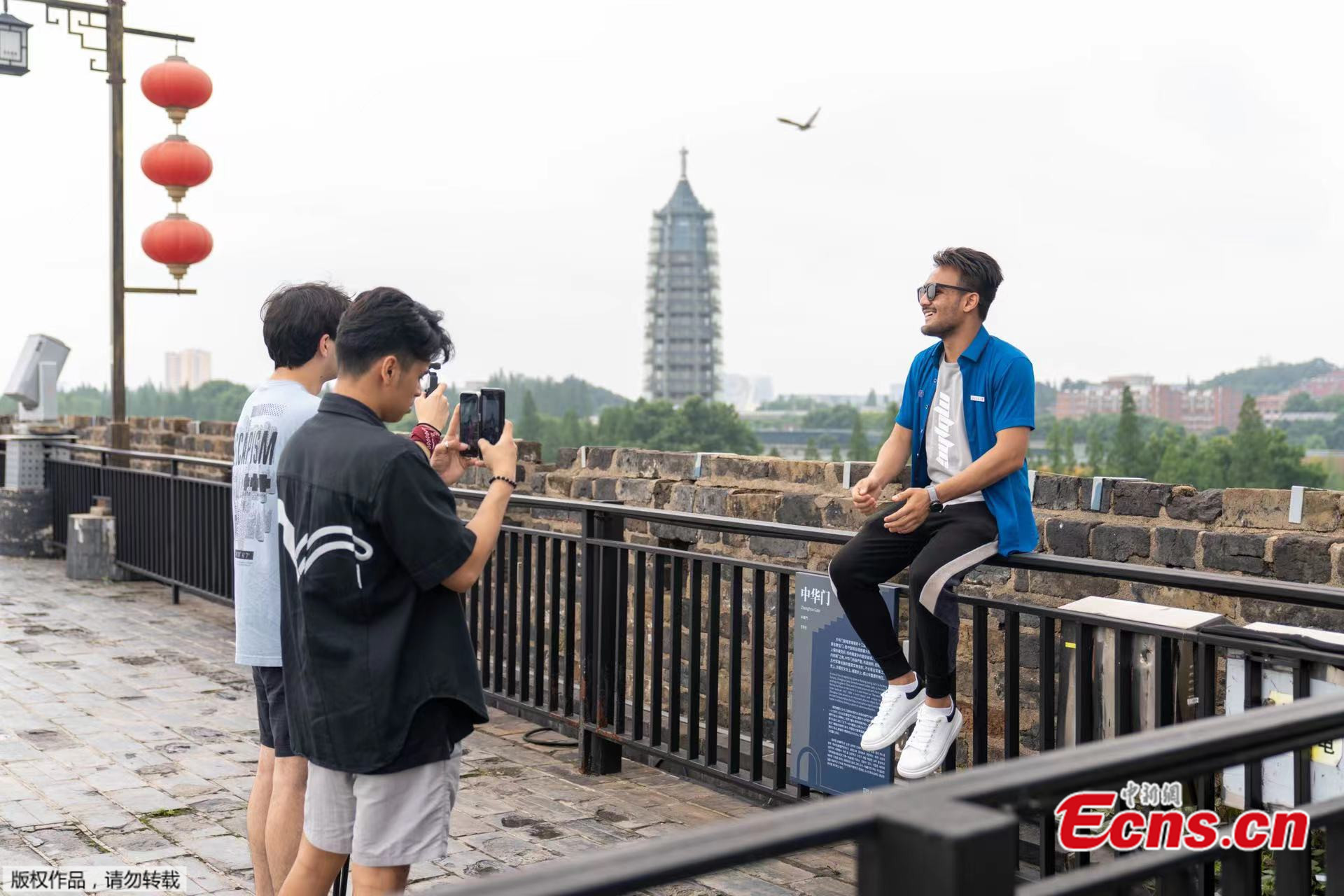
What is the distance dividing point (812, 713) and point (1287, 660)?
1.68m

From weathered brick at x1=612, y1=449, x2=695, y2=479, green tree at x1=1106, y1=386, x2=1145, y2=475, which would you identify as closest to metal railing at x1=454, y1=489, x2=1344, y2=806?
weathered brick at x1=612, y1=449, x2=695, y2=479

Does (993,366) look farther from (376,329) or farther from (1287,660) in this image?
(376,329)

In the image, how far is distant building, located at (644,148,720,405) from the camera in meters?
182

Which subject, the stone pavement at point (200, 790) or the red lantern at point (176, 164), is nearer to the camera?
the stone pavement at point (200, 790)

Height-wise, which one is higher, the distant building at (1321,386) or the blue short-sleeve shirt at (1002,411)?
the distant building at (1321,386)

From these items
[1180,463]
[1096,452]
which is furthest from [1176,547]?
[1096,452]

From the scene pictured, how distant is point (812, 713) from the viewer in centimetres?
446

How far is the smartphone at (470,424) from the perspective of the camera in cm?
307

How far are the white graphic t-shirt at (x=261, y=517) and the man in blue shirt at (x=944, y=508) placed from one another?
1699 mm

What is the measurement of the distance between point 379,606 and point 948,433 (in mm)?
2075

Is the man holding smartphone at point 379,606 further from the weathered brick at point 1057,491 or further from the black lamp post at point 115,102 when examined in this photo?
the black lamp post at point 115,102

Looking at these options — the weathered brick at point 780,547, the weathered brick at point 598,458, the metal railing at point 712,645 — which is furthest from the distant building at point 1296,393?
the metal railing at point 712,645

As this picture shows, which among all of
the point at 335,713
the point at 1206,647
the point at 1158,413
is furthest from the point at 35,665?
the point at 1158,413

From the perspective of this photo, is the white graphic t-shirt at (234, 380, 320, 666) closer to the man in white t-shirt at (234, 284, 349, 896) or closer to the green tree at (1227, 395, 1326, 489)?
the man in white t-shirt at (234, 284, 349, 896)
